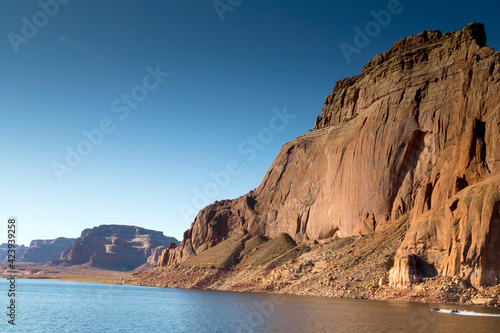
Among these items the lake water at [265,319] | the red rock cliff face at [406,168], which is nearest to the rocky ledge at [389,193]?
the red rock cliff face at [406,168]

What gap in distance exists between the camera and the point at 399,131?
318 ft

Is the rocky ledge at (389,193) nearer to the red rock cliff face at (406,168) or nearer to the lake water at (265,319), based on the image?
the red rock cliff face at (406,168)

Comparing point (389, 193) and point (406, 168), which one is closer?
point (406, 168)

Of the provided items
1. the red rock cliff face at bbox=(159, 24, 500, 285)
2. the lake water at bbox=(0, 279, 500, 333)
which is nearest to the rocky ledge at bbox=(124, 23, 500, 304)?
the red rock cliff face at bbox=(159, 24, 500, 285)

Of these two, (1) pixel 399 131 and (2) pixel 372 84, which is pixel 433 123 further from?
(2) pixel 372 84

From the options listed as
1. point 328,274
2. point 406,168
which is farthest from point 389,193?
point 328,274

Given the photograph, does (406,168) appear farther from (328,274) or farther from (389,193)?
(328,274)

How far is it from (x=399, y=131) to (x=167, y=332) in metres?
71.1

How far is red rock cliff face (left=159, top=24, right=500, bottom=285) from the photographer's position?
214 feet

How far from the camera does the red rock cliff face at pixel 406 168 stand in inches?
2564

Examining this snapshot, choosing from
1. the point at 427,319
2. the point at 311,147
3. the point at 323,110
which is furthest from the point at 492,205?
the point at 323,110

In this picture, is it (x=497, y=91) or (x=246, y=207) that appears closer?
(x=497, y=91)

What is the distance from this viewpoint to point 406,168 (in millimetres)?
94125

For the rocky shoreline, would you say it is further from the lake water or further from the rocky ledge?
the lake water
